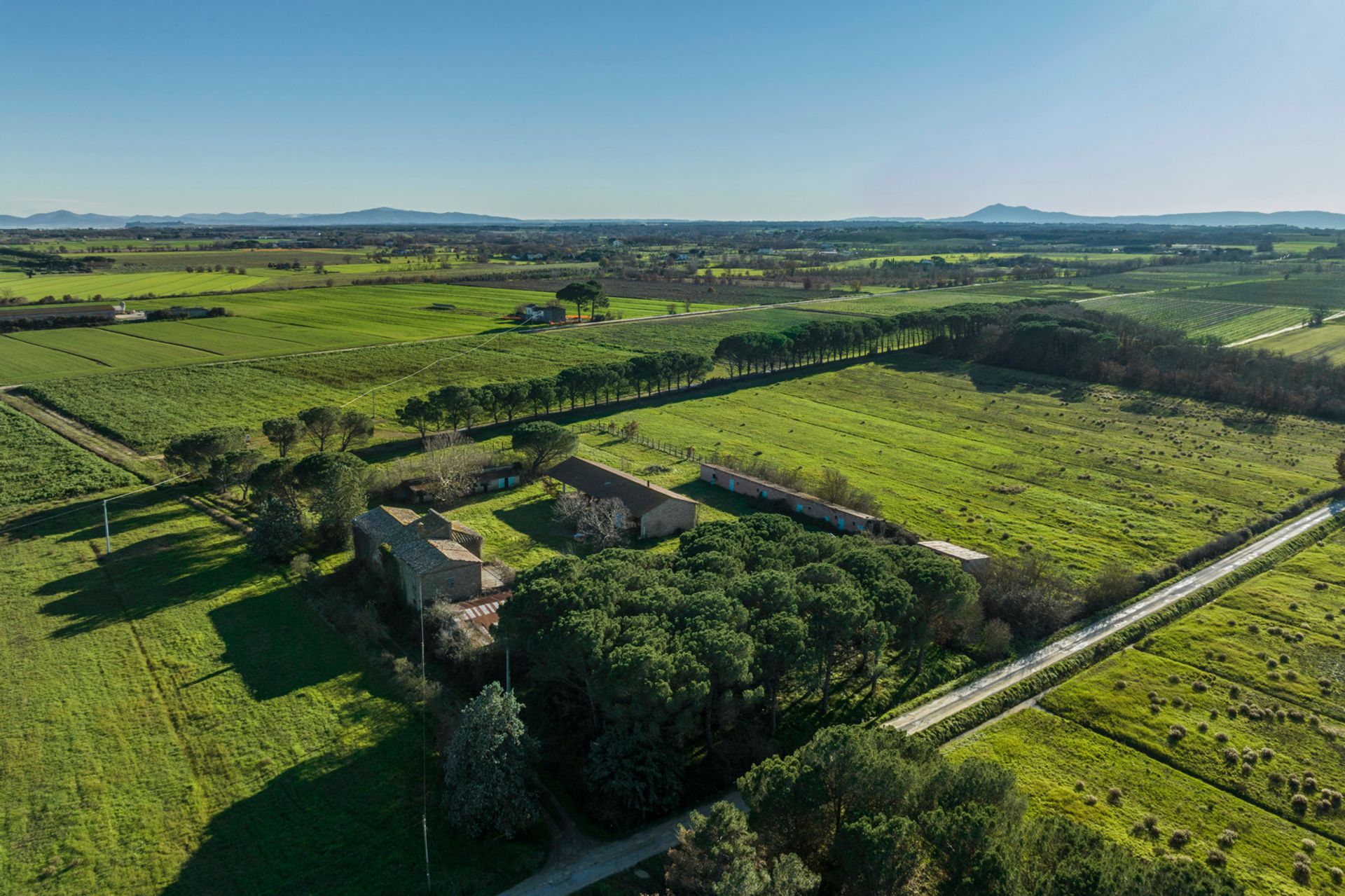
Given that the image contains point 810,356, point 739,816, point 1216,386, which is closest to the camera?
point 739,816

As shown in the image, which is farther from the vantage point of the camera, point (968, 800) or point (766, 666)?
point (766, 666)

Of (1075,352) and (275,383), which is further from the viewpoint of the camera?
(1075,352)

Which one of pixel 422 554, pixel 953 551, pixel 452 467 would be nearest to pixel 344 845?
pixel 422 554

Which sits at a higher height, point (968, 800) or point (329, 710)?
point (968, 800)

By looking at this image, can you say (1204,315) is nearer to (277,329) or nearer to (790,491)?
(790,491)

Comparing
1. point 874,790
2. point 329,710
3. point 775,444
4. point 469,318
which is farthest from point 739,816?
point 469,318

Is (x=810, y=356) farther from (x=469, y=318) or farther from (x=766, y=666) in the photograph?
(x=766, y=666)

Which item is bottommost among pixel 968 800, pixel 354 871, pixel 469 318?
pixel 354 871
